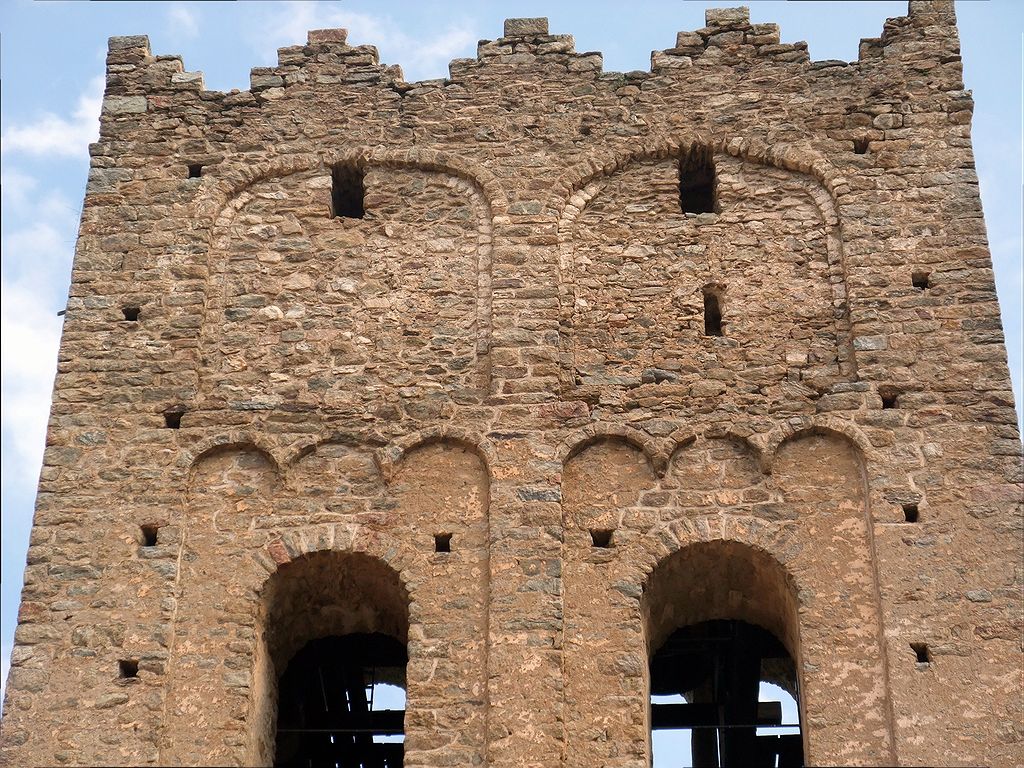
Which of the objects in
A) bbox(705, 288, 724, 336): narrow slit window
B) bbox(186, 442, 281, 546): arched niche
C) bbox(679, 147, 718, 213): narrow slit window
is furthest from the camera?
bbox(679, 147, 718, 213): narrow slit window

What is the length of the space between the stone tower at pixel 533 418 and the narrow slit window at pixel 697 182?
31 mm

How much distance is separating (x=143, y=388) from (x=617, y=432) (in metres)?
3.84

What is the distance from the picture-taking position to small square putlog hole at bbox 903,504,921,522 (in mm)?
14055

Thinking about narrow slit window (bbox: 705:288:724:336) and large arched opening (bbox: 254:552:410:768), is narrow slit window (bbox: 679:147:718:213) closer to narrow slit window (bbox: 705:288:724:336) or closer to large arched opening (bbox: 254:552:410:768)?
narrow slit window (bbox: 705:288:724:336)

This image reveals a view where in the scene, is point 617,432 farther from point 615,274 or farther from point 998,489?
point 998,489

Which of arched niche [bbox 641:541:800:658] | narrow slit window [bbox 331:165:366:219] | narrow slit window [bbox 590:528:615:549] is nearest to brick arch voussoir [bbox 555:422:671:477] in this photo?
narrow slit window [bbox 590:528:615:549]

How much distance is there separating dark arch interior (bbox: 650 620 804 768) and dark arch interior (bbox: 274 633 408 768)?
2350 mm

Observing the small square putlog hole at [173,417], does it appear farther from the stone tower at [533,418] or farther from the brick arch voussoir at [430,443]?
the brick arch voussoir at [430,443]

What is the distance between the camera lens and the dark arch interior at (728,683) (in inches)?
634

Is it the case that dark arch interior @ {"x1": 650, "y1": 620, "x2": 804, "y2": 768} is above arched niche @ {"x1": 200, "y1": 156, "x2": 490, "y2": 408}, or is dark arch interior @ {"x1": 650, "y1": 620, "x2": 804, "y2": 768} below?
below

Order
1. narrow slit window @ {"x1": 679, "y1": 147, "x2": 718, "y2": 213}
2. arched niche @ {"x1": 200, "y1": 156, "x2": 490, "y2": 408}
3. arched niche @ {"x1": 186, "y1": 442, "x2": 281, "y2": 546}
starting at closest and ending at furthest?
arched niche @ {"x1": 186, "y1": 442, "x2": 281, "y2": 546}
arched niche @ {"x1": 200, "y1": 156, "x2": 490, "y2": 408}
narrow slit window @ {"x1": 679, "y1": 147, "x2": 718, "y2": 213}

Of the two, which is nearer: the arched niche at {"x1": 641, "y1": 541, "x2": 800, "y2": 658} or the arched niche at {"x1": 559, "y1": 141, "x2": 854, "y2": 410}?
the arched niche at {"x1": 641, "y1": 541, "x2": 800, "y2": 658}

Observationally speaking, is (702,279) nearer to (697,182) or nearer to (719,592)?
(697,182)

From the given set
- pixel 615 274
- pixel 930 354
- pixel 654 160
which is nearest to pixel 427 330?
pixel 615 274
